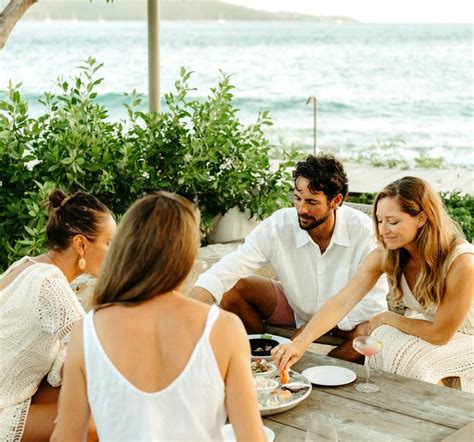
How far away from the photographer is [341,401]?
268 centimetres

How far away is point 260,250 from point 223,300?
0.31m

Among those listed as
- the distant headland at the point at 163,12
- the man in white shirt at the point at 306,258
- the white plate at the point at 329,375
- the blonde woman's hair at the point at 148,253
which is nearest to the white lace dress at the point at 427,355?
the man in white shirt at the point at 306,258

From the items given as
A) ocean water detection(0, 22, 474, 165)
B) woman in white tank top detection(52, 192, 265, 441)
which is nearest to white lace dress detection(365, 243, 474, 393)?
woman in white tank top detection(52, 192, 265, 441)

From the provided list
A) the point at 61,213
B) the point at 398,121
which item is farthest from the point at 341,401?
the point at 398,121

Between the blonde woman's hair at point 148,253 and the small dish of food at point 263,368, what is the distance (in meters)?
1.15

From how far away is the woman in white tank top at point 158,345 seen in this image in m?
1.78

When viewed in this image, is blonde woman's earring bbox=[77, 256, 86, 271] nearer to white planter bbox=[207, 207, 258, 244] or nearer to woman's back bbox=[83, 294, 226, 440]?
woman's back bbox=[83, 294, 226, 440]

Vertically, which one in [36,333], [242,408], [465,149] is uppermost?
[242,408]

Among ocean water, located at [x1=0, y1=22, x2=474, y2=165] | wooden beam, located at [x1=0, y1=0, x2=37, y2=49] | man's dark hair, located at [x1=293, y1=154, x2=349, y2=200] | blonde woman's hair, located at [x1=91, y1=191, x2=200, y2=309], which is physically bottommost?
ocean water, located at [x1=0, y1=22, x2=474, y2=165]

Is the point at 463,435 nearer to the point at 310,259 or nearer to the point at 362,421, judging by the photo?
the point at 362,421

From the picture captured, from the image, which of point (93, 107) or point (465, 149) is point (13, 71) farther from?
point (93, 107)

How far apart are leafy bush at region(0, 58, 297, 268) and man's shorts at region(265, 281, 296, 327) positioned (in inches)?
53.8

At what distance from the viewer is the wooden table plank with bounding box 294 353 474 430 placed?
253 cm

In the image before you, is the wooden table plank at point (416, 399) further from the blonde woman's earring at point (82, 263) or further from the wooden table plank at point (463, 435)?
the blonde woman's earring at point (82, 263)
